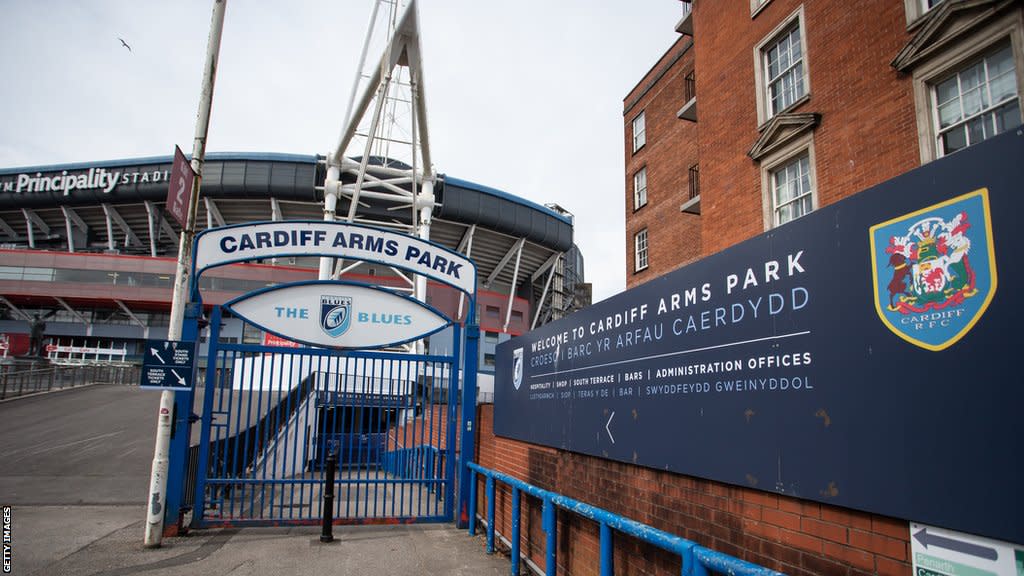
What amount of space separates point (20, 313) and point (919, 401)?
66.5 metres

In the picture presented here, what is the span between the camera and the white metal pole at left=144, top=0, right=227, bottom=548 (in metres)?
6.82

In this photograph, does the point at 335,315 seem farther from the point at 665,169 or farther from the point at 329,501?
the point at 665,169

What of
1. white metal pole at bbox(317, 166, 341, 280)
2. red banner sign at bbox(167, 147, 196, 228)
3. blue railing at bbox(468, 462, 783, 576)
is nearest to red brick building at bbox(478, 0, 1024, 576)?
blue railing at bbox(468, 462, 783, 576)

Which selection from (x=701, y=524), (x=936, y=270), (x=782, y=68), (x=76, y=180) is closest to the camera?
(x=936, y=270)

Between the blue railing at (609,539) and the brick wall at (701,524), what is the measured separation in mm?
155

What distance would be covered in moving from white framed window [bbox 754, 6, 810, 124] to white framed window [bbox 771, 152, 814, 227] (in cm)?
122

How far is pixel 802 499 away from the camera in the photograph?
9.36 ft

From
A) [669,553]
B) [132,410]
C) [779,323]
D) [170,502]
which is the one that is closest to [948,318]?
[779,323]

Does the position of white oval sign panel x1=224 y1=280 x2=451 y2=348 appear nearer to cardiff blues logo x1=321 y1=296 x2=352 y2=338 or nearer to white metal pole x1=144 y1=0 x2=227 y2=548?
cardiff blues logo x1=321 y1=296 x2=352 y2=338

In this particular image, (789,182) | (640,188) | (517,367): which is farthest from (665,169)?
(517,367)

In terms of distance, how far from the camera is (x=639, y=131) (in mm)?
26531

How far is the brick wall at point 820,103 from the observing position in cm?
1073

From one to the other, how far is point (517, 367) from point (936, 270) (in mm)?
5252

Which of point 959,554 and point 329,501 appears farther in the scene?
point 329,501
